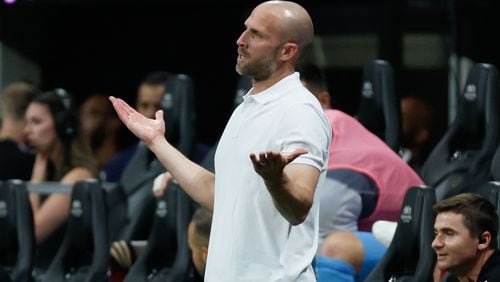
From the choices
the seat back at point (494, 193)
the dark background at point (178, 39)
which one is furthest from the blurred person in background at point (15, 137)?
the seat back at point (494, 193)

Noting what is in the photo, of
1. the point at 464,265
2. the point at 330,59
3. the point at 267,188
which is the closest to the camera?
the point at 267,188

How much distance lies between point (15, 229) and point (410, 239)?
7.94 ft

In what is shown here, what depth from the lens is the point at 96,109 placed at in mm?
12062

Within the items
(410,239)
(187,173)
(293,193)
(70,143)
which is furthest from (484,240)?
(70,143)

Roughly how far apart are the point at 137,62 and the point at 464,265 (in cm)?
617

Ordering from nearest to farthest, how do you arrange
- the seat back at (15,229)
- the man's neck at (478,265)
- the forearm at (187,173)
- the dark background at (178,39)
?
the forearm at (187,173), the man's neck at (478,265), the seat back at (15,229), the dark background at (178,39)

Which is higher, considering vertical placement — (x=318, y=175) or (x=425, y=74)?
(x=318, y=175)

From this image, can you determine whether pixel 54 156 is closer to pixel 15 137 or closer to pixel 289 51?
pixel 15 137

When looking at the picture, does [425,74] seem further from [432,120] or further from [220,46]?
[220,46]

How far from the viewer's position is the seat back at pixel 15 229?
9.23 meters

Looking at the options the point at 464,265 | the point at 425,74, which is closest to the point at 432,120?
the point at 425,74

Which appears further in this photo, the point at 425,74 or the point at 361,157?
the point at 425,74

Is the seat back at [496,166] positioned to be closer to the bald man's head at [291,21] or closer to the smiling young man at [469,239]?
the smiling young man at [469,239]

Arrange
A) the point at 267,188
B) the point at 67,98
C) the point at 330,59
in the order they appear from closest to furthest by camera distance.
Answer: the point at 267,188
the point at 67,98
the point at 330,59
